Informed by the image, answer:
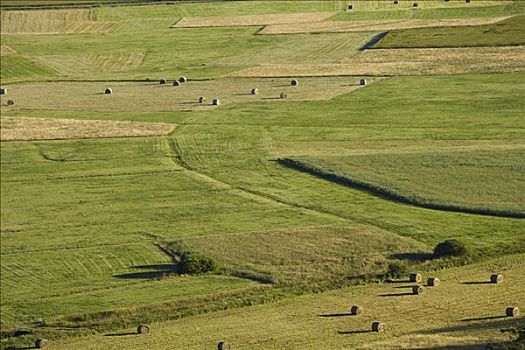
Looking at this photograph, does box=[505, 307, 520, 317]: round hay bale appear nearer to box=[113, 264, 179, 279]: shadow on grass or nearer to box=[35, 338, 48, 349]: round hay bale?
box=[113, 264, 179, 279]: shadow on grass

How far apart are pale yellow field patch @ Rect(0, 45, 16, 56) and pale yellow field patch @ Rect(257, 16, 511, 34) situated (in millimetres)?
27463

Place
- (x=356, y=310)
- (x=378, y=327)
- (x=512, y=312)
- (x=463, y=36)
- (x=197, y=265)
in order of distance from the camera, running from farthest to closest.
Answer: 1. (x=463, y=36)
2. (x=197, y=265)
3. (x=356, y=310)
4. (x=512, y=312)
5. (x=378, y=327)

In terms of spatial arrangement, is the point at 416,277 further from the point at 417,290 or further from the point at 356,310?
the point at 356,310

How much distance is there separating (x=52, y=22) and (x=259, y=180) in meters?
76.6

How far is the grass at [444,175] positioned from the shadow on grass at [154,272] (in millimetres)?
17264

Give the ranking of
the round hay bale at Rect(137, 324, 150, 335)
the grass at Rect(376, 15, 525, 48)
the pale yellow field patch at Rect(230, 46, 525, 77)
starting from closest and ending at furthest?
the round hay bale at Rect(137, 324, 150, 335)
the pale yellow field patch at Rect(230, 46, 525, 77)
the grass at Rect(376, 15, 525, 48)

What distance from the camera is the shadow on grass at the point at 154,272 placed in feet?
228

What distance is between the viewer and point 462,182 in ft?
270

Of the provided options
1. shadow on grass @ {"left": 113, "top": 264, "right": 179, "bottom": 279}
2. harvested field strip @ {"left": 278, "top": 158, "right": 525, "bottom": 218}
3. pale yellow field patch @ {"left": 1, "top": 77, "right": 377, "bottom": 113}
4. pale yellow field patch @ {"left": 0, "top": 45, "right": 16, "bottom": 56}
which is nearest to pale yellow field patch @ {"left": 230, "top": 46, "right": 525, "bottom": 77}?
pale yellow field patch @ {"left": 1, "top": 77, "right": 377, "bottom": 113}

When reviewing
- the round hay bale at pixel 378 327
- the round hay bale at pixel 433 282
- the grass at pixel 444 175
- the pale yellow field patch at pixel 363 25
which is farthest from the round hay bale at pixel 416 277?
the pale yellow field patch at pixel 363 25

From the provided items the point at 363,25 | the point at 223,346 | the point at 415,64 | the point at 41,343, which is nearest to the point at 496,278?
the point at 223,346

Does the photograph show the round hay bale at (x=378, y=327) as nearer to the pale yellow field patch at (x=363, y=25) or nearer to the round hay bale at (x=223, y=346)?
the round hay bale at (x=223, y=346)

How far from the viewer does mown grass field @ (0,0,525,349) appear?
62.4 meters

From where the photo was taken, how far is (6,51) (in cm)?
14288
